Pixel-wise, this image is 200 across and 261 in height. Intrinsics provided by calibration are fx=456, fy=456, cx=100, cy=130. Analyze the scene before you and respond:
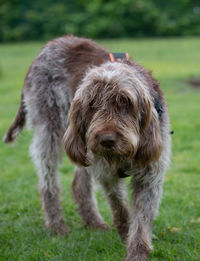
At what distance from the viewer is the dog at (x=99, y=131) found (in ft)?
12.2

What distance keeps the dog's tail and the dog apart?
0.01 metres

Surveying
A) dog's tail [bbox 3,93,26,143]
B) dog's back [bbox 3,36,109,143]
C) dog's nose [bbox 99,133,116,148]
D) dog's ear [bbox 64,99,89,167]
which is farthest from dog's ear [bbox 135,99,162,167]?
dog's tail [bbox 3,93,26,143]

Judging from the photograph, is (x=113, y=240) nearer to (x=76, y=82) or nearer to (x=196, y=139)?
(x=76, y=82)

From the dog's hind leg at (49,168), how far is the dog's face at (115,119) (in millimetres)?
1476

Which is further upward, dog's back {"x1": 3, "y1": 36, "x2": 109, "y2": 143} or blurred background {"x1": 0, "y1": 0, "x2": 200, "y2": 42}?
dog's back {"x1": 3, "y1": 36, "x2": 109, "y2": 143}

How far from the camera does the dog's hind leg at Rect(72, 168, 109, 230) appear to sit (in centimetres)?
548

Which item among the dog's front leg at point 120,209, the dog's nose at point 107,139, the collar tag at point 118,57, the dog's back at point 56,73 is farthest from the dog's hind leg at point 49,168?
the dog's nose at point 107,139

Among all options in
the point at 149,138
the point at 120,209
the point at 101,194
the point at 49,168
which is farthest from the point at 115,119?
the point at 101,194

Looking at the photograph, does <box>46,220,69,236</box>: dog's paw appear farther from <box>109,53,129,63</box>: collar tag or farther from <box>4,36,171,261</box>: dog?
<box>109,53,129,63</box>: collar tag

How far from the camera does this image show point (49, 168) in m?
5.55

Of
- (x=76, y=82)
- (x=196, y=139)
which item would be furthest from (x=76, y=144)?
(x=196, y=139)

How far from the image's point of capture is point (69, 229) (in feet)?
18.1

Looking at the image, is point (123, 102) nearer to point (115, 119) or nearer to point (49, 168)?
point (115, 119)

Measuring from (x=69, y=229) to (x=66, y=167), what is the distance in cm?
248
